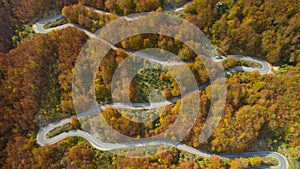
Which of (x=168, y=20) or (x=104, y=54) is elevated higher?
(x=168, y=20)

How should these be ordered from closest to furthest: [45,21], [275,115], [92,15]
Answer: [275,115] < [92,15] < [45,21]

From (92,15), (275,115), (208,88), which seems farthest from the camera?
(92,15)

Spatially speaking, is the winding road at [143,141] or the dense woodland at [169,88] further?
the winding road at [143,141]

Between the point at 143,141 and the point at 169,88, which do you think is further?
the point at 169,88

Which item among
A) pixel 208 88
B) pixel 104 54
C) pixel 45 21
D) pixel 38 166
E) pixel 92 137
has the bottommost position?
pixel 38 166

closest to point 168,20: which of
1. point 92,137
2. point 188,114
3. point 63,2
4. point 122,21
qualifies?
point 122,21

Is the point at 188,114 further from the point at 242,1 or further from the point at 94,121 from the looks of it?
the point at 242,1

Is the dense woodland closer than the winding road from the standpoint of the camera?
Yes

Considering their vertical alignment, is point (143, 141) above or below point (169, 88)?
below
